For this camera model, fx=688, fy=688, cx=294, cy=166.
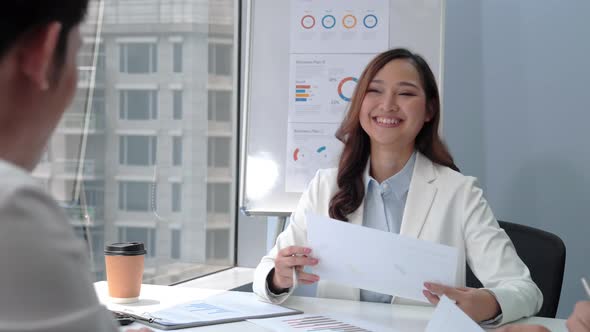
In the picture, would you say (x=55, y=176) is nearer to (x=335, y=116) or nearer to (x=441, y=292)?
(x=335, y=116)

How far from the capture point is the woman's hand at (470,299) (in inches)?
66.2

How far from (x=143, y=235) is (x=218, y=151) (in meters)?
0.63

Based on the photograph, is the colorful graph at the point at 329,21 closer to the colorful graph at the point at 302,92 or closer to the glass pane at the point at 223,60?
the colorful graph at the point at 302,92

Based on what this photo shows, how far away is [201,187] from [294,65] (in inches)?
39.0

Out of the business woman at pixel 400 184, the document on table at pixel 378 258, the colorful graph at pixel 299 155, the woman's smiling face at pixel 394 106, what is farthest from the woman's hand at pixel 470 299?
the colorful graph at pixel 299 155

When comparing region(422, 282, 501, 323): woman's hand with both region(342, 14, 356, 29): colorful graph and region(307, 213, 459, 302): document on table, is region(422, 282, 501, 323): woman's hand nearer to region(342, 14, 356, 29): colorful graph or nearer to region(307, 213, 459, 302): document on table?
region(307, 213, 459, 302): document on table

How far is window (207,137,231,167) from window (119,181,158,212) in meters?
0.41

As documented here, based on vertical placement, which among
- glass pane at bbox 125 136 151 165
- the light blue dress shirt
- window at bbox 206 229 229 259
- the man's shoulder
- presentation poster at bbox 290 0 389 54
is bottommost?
window at bbox 206 229 229 259

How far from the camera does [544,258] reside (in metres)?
2.11

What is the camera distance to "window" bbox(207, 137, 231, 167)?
145 inches

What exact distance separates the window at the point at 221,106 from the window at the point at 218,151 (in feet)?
0.37

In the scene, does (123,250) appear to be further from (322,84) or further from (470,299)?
(322,84)

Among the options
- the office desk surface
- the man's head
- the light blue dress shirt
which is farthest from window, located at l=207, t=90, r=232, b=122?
the man's head

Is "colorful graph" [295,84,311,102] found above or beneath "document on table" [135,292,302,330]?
above
